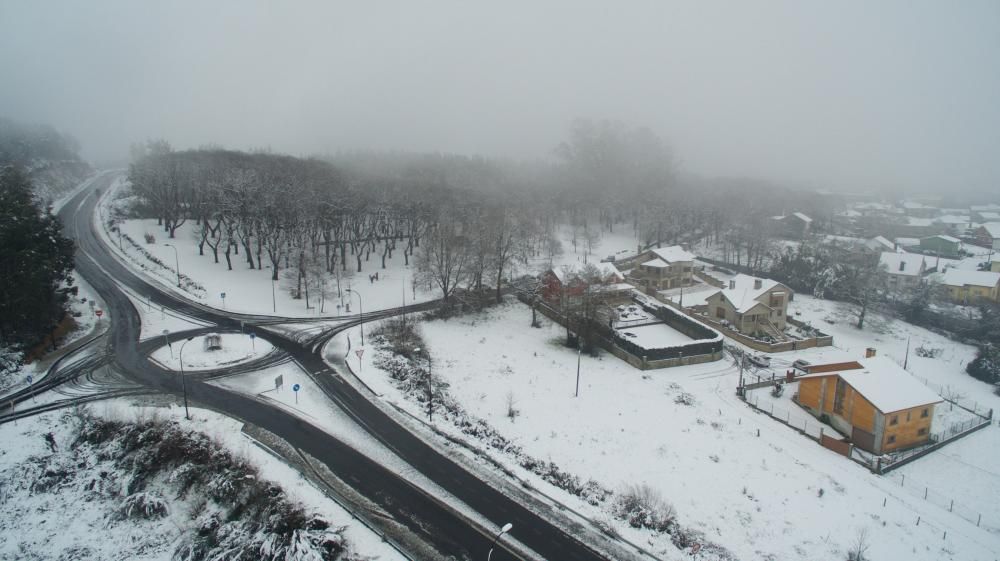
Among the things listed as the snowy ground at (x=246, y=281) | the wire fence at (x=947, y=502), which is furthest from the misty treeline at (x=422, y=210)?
the wire fence at (x=947, y=502)

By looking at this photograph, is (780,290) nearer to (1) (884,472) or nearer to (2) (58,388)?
(1) (884,472)

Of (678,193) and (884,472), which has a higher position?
(678,193)

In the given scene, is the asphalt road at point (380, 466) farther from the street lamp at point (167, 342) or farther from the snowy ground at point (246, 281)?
the snowy ground at point (246, 281)

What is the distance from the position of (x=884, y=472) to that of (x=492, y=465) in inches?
907

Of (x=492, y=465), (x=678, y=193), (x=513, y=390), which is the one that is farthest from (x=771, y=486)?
(x=678, y=193)

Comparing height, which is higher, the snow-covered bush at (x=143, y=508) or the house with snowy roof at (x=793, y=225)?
the house with snowy roof at (x=793, y=225)

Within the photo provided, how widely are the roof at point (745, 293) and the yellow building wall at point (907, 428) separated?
19.8m

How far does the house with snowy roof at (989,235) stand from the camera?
10122 cm

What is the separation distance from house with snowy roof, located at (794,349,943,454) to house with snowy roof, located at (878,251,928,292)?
46001 millimetres

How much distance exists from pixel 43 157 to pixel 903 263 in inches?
6308

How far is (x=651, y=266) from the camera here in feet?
230

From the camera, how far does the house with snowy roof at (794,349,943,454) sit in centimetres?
3328

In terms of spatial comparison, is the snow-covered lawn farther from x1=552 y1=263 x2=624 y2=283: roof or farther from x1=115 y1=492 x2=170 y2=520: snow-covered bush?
x1=552 y1=263 x2=624 y2=283: roof

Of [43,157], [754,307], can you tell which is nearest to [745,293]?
[754,307]
